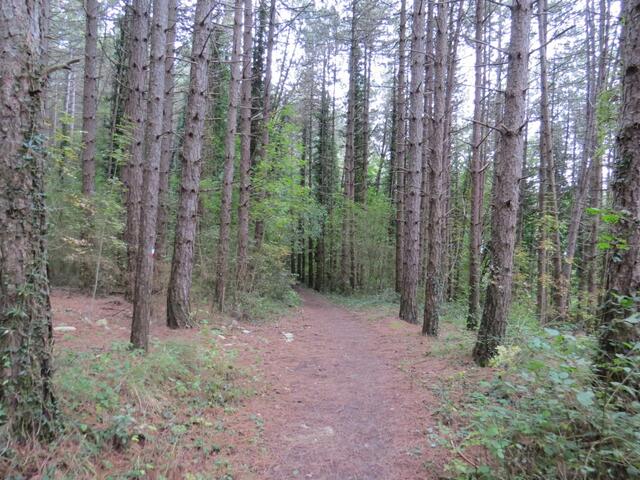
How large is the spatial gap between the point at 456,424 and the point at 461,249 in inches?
702

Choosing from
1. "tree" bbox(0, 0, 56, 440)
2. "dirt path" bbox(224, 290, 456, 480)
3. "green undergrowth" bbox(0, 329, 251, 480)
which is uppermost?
"tree" bbox(0, 0, 56, 440)

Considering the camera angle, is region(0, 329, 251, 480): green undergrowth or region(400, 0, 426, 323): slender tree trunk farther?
region(400, 0, 426, 323): slender tree trunk

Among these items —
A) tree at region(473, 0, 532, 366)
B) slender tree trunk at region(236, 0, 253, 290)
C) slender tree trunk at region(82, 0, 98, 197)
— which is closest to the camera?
tree at region(473, 0, 532, 366)

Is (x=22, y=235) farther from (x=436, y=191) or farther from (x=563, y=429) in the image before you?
(x=436, y=191)

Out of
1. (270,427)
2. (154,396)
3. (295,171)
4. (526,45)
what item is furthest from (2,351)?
(295,171)

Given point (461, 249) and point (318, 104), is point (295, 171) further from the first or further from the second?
point (318, 104)

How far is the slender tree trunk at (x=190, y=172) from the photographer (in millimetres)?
7766

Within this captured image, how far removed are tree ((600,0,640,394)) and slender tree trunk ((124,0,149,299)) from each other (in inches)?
270

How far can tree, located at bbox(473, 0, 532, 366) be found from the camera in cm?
582

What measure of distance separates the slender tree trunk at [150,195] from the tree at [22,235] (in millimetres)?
2657

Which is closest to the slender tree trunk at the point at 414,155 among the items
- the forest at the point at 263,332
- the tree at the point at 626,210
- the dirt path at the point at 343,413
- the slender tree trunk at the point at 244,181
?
the forest at the point at 263,332

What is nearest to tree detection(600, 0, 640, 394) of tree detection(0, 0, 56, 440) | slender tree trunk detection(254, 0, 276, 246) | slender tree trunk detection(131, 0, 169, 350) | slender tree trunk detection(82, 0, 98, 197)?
tree detection(0, 0, 56, 440)

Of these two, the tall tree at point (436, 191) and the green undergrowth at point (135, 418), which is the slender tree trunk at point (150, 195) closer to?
the green undergrowth at point (135, 418)

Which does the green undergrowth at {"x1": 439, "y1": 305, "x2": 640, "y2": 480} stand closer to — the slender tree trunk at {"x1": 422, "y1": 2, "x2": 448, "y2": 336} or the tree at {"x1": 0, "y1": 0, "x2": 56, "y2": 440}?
the tree at {"x1": 0, "y1": 0, "x2": 56, "y2": 440}
